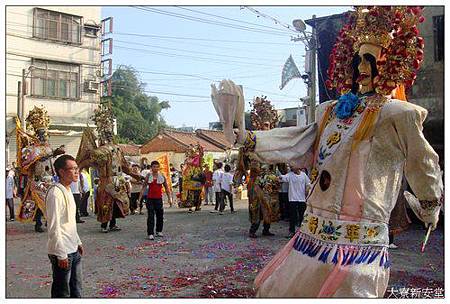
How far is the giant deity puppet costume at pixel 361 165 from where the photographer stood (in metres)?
2.52

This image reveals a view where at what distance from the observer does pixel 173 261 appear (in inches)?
274

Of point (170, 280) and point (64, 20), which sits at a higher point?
point (64, 20)

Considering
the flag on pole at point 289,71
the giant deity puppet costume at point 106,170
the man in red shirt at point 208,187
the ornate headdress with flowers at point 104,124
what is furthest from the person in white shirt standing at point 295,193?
the man in red shirt at point 208,187

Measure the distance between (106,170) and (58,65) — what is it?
389 inches

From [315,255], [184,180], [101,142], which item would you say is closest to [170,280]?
[315,255]

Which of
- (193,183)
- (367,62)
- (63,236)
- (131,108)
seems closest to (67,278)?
(63,236)

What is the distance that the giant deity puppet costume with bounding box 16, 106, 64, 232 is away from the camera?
30.2 feet

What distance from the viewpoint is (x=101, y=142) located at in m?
9.59

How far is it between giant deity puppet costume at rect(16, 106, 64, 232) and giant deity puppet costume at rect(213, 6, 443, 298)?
23.4ft

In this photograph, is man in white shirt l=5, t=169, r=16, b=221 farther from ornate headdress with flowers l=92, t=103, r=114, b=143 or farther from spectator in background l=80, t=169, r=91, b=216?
ornate headdress with flowers l=92, t=103, r=114, b=143

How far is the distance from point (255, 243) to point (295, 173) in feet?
5.35

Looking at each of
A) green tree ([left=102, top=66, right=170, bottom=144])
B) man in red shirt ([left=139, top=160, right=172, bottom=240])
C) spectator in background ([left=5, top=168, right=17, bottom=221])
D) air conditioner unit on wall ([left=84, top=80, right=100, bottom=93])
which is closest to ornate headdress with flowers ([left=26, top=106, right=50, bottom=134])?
spectator in background ([left=5, top=168, right=17, bottom=221])

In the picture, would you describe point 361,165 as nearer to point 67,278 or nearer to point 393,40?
point 393,40

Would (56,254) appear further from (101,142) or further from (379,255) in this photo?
(101,142)
